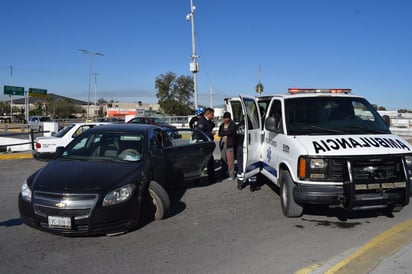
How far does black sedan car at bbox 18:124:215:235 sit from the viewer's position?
4.64 metres

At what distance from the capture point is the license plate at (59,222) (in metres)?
4.59

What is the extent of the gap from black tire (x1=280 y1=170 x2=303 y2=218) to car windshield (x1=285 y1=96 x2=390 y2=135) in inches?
30.7

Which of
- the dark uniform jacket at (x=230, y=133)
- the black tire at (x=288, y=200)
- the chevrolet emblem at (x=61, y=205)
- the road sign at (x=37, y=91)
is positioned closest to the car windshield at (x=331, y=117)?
the black tire at (x=288, y=200)

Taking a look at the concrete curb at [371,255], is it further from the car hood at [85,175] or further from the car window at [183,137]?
the car window at [183,137]

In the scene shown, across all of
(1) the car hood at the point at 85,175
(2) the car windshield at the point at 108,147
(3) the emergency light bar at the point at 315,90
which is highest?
(3) the emergency light bar at the point at 315,90

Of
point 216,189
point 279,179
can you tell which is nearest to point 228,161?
point 216,189

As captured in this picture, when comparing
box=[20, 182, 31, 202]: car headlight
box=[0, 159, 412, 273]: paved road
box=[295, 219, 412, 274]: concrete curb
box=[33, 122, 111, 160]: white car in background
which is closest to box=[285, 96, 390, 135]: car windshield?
box=[0, 159, 412, 273]: paved road

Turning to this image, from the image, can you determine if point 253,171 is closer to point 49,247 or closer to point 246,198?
point 246,198

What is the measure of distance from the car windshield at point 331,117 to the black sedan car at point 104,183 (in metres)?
2.36

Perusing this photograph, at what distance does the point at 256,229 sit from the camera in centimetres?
544

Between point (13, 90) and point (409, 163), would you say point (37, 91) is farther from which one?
point (409, 163)

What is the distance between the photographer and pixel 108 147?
6.20 meters

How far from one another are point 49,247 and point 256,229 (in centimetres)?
280

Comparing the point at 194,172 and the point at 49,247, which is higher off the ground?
the point at 194,172
